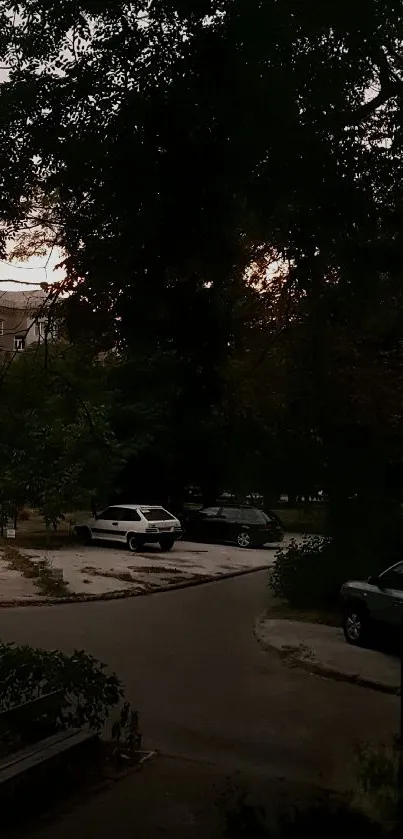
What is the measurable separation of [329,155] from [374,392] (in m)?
1.64

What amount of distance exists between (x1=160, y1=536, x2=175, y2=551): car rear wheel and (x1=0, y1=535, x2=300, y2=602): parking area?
0.56 ft

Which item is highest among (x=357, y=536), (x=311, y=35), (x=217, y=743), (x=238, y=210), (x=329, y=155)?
(x=311, y=35)

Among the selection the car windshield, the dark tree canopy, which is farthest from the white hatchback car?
the dark tree canopy

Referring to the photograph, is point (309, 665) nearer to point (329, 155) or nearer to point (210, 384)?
point (210, 384)

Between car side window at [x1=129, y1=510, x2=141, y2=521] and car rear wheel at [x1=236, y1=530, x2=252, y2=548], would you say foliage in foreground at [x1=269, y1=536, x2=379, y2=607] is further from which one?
car rear wheel at [x1=236, y1=530, x2=252, y2=548]

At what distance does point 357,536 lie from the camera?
4918mm

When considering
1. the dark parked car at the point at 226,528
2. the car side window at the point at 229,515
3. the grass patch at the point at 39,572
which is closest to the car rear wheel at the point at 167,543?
the dark parked car at the point at 226,528

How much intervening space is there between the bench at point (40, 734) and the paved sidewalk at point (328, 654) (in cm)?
402

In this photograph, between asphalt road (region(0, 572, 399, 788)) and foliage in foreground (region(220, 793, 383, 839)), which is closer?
foliage in foreground (region(220, 793, 383, 839))

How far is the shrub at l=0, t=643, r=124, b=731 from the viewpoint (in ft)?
17.2

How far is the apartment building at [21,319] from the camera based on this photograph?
17.2 feet

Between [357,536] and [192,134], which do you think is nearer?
[192,134]

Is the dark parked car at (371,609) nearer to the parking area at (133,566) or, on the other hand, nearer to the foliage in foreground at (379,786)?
the foliage in foreground at (379,786)

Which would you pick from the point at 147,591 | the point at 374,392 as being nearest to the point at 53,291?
the point at 374,392
